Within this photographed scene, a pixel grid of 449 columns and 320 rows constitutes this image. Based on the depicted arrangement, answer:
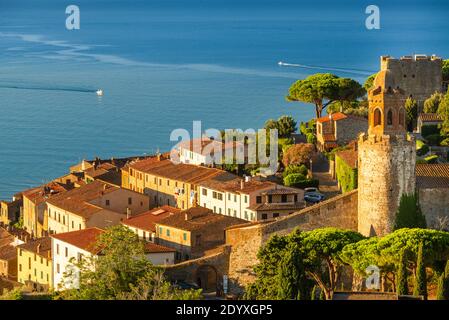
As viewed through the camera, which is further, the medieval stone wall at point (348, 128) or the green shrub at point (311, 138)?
the green shrub at point (311, 138)

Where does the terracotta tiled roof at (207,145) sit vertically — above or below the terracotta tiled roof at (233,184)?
above

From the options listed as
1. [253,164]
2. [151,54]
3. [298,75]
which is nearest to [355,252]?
[253,164]

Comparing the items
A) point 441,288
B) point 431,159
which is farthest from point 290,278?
point 431,159

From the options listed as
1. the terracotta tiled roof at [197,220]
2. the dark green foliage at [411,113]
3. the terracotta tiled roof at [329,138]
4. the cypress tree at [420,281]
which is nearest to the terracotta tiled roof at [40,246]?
the terracotta tiled roof at [197,220]

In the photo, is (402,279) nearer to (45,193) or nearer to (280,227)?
(280,227)

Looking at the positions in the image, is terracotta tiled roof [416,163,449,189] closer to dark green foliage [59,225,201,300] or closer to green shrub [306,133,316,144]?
dark green foliage [59,225,201,300]

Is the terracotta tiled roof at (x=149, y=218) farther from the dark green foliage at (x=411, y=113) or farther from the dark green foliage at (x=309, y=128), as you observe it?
the dark green foliage at (x=411, y=113)

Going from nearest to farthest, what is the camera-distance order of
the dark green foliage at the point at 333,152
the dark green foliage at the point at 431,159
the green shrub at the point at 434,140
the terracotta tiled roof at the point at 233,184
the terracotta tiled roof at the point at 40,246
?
1. the dark green foliage at the point at 431,159
2. the terracotta tiled roof at the point at 233,184
3. the terracotta tiled roof at the point at 40,246
4. the green shrub at the point at 434,140
5. the dark green foliage at the point at 333,152
